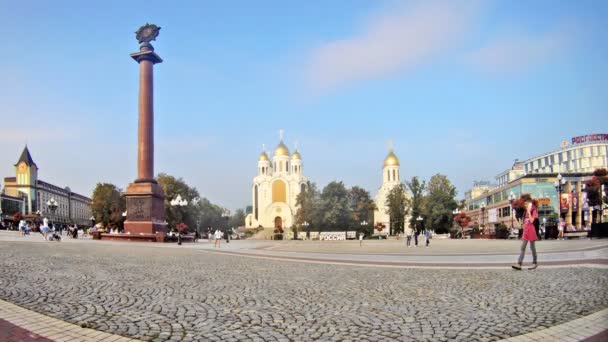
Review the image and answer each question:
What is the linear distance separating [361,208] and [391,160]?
1087 inches

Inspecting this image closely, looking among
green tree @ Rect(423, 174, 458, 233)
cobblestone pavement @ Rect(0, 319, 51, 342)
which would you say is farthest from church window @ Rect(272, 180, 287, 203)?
cobblestone pavement @ Rect(0, 319, 51, 342)

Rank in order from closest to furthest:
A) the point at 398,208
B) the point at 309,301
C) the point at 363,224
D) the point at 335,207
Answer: the point at 309,301 < the point at 335,207 < the point at 363,224 < the point at 398,208

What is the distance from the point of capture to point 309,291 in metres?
9.14

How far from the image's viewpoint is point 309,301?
315 inches

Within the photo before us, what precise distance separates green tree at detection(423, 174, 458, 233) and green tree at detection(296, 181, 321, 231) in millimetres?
20336

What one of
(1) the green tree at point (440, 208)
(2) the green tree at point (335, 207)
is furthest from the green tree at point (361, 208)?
(1) the green tree at point (440, 208)

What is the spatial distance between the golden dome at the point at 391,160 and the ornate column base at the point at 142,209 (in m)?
83.7

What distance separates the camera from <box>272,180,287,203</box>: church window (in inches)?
4558

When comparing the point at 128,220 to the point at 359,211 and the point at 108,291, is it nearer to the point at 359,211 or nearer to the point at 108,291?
the point at 108,291

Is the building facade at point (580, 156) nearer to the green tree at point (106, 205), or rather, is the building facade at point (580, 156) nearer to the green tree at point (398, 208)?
the green tree at point (398, 208)

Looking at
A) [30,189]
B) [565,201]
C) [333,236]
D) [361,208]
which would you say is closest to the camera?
[565,201]

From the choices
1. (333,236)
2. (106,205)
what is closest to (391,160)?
(333,236)

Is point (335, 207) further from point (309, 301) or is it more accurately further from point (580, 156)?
point (309, 301)

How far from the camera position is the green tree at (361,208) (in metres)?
86.8
